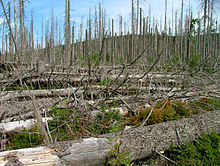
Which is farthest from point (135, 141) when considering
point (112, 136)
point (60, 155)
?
point (60, 155)

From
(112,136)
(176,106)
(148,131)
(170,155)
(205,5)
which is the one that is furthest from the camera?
(205,5)

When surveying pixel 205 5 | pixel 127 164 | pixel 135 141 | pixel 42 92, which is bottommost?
pixel 127 164

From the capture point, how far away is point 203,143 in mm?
3504

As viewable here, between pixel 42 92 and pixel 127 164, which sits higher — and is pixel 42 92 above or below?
above

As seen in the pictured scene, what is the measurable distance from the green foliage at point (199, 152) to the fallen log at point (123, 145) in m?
0.14

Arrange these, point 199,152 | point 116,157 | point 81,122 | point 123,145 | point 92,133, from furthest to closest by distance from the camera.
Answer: point 81,122 < point 199,152 < point 92,133 < point 123,145 < point 116,157

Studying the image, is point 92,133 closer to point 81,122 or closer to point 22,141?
point 81,122

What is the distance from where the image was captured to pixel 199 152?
3418 mm

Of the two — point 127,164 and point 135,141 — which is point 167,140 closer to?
point 135,141

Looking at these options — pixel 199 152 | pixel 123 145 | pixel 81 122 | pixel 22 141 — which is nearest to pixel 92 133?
pixel 81 122

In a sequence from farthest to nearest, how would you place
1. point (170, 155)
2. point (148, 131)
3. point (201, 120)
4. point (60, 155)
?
point (201, 120), point (170, 155), point (148, 131), point (60, 155)

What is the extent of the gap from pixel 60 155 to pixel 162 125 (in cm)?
199

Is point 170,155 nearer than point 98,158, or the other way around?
point 98,158

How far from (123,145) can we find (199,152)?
174 cm
